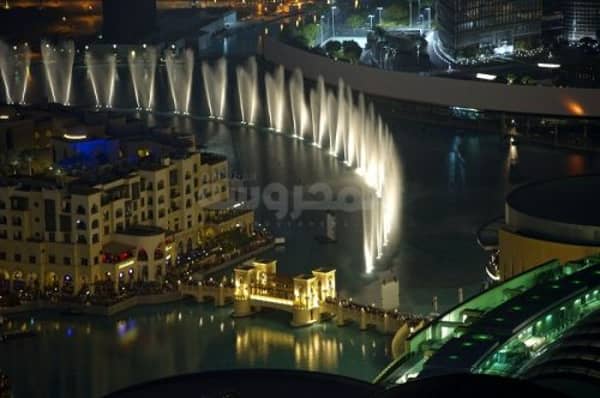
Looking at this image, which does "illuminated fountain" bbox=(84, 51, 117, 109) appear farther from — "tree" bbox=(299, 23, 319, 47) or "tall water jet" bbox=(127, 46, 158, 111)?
"tree" bbox=(299, 23, 319, 47)

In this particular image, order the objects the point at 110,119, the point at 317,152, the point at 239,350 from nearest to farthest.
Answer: the point at 239,350 → the point at 110,119 → the point at 317,152

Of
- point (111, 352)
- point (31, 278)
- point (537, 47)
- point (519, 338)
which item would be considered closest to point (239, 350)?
point (111, 352)

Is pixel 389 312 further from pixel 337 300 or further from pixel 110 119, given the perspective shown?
pixel 110 119

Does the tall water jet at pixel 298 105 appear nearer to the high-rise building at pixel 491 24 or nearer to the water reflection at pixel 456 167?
the water reflection at pixel 456 167

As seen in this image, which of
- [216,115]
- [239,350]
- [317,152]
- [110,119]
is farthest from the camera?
[216,115]

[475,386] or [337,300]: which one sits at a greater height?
[475,386]

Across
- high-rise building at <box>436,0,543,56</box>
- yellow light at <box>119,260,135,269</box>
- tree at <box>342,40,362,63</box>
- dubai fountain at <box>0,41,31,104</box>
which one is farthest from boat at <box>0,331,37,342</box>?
high-rise building at <box>436,0,543,56</box>

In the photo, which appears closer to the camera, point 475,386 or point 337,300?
point 475,386
